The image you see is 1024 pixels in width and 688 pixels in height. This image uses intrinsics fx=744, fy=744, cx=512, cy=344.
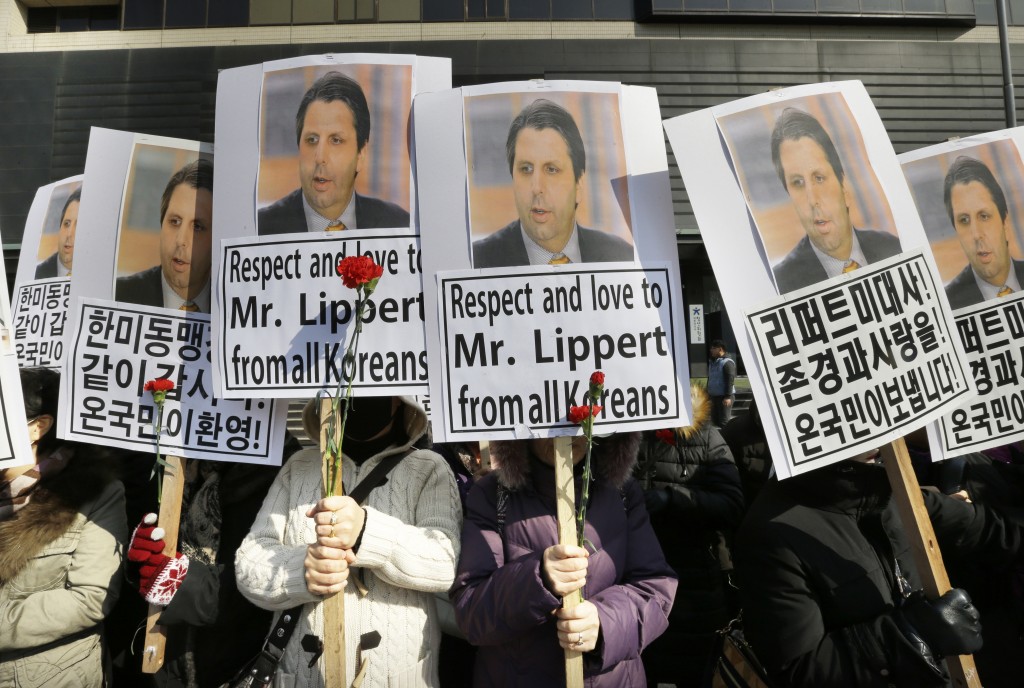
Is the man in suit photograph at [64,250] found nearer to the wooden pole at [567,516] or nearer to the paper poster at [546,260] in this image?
the paper poster at [546,260]

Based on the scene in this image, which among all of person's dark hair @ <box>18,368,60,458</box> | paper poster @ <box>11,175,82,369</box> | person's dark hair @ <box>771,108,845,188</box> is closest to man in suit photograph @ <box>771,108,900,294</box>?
person's dark hair @ <box>771,108,845,188</box>

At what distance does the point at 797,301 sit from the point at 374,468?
1.47 m

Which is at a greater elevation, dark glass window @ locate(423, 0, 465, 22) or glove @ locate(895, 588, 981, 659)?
dark glass window @ locate(423, 0, 465, 22)

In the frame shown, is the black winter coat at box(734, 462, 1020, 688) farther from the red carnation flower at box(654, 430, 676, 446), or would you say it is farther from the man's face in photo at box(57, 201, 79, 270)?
the man's face in photo at box(57, 201, 79, 270)

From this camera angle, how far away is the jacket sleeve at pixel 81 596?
252cm

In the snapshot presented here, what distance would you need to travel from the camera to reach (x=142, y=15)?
65.9ft

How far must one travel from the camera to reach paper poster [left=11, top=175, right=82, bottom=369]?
403cm

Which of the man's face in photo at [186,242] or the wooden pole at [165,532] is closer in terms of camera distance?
the wooden pole at [165,532]

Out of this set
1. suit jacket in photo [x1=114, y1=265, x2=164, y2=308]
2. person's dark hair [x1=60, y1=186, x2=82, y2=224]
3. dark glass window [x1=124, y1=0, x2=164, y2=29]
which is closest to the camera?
suit jacket in photo [x1=114, y1=265, x2=164, y2=308]

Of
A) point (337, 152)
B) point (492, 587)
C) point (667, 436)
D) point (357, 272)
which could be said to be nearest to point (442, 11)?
Result: point (667, 436)

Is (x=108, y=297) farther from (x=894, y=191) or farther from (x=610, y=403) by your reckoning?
(x=894, y=191)

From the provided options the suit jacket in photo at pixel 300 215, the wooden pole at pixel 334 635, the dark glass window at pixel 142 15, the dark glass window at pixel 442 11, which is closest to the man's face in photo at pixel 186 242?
the suit jacket in photo at pixel 300 215

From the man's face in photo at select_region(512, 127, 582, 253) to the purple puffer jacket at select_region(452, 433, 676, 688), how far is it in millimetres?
713

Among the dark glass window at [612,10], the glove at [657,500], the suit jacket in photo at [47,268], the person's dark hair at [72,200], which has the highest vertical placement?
the dark glass window at [612,10]
